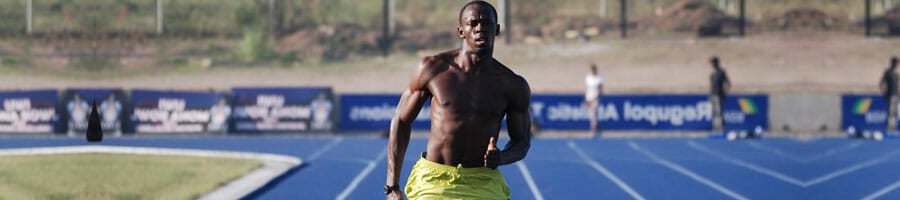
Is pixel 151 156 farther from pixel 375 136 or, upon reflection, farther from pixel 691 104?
pixel 691 104

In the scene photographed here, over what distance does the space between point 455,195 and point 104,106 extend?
2355 cm

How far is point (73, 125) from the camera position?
100ft

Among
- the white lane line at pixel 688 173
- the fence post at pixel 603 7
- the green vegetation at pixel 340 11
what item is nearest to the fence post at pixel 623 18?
the fence post at pixel 603 7

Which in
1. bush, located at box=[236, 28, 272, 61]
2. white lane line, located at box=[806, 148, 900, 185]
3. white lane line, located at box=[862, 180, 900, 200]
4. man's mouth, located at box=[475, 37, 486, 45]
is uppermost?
man's mouth, located at box=[475, 37, 486, 45]

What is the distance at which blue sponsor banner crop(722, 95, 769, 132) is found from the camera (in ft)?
107

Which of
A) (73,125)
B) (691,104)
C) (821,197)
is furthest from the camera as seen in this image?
(691,104)

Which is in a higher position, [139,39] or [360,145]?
[139,39]

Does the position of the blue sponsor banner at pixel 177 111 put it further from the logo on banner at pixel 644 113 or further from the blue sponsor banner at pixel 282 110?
the logo on banner at pixel 644 113

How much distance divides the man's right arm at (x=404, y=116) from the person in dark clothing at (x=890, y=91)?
23.5 meters

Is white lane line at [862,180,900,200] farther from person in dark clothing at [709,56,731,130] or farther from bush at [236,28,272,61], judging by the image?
bush at [236,28,272,61]

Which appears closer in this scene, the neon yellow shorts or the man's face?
the man's face

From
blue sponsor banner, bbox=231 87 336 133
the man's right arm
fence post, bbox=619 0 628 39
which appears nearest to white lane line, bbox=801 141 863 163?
blue sponsor banner, bbox=231 87 336 133

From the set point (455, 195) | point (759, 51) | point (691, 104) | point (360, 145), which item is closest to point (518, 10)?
point (759, 51)

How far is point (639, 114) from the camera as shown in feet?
107
